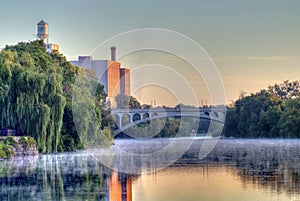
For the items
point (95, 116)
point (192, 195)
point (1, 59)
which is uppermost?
point (1, 59)

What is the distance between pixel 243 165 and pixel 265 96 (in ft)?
172

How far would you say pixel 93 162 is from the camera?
37.5 meters

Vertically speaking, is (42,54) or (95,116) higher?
(42,54)

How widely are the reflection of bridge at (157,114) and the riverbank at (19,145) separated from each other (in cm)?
4463

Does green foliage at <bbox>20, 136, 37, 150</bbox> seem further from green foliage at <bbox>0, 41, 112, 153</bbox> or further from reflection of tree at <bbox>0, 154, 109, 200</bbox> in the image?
reflection of tree at <bbox>0, 154, 109, 200</bbox>

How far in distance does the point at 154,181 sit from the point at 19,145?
1673 centimetres

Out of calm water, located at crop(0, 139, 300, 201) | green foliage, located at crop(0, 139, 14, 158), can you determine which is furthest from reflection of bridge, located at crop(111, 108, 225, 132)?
calm water, located at crop(0, 139, 300, 201)

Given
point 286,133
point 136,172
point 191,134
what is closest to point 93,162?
point 136,172

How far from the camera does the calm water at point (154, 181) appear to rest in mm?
22891

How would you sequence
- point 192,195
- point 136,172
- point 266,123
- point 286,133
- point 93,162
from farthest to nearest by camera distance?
point 266,123
point 286,133
point 93,162
point 136,172
point 192,195

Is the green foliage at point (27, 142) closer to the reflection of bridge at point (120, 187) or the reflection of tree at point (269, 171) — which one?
the reflection of tree at point (269, 171)

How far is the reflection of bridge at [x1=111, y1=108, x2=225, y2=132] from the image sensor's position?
86375mm

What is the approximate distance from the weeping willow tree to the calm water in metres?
4.95

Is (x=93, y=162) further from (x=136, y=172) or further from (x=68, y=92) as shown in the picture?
(x=68, y=92)
